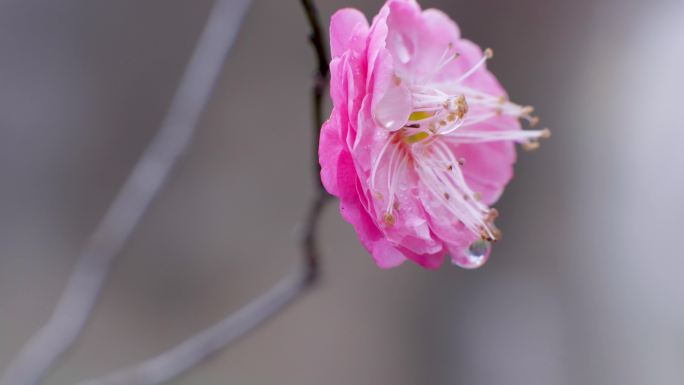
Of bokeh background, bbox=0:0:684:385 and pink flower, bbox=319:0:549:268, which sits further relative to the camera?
bokeh background, bbox=0:0:684:385

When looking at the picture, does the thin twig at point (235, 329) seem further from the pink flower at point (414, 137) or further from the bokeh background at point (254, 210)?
the bokeh background at point (254, 210)

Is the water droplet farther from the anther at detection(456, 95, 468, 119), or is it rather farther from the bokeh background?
the bokeh background

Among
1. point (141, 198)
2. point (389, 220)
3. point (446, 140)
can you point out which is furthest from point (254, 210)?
point (389, 220)

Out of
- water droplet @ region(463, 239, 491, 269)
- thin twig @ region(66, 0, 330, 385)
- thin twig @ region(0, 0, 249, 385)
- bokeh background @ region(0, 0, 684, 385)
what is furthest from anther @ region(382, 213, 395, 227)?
bokeh background @ region(0, 0, 684, 385)

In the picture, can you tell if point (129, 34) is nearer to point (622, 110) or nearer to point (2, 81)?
point (2, 81)

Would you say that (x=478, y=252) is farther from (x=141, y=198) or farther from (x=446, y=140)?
(x=141, y=198)

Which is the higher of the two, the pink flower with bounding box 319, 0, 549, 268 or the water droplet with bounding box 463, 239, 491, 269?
the pink flower with bounding box 319, 0, 549, 268

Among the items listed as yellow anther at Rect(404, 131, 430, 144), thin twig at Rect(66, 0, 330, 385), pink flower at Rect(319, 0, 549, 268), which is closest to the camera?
pink flower at Rect(319, 0, 549, 268)

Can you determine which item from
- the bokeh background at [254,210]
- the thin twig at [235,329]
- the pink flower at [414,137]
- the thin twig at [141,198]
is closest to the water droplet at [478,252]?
the pink flower at [414,137]
